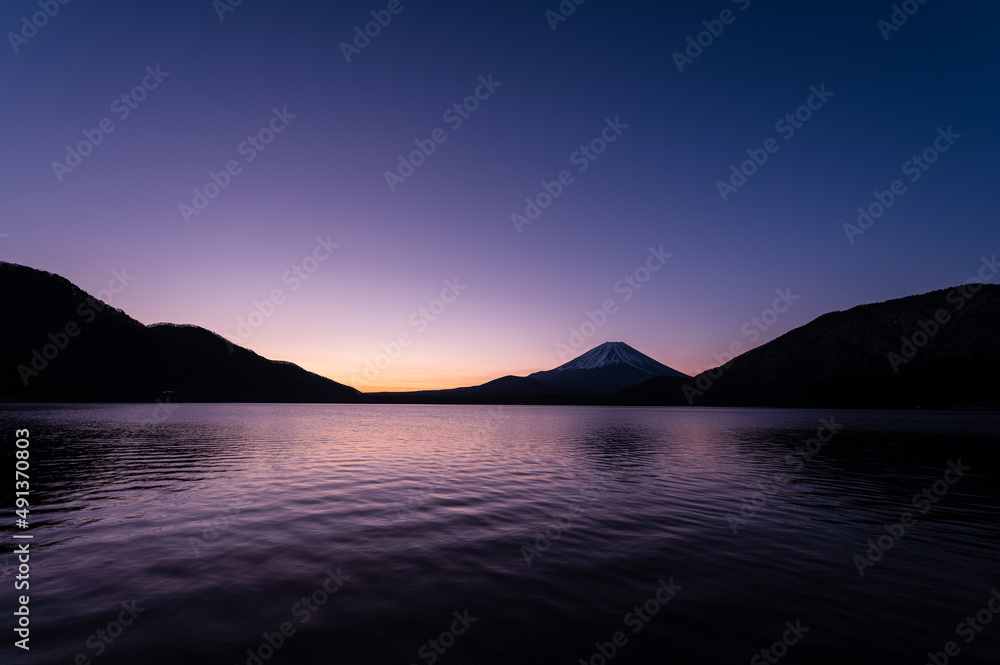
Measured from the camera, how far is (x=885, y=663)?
7707 millimetres

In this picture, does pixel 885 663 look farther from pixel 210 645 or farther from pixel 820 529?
pixel 210 645

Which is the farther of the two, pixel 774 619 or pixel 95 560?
pixel 95 560

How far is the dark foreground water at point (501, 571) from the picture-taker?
26.8ft

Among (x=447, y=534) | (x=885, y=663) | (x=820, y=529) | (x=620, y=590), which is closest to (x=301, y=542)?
(x=447, y=534)

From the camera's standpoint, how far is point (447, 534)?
50.5 feet

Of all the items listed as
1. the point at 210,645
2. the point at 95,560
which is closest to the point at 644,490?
the point at 210,645

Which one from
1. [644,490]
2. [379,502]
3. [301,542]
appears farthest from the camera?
[644,490]

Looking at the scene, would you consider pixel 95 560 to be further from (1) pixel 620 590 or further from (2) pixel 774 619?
(2) pixel 774 619

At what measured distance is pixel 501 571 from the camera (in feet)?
39.0

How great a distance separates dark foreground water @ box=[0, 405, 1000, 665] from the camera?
321 inches

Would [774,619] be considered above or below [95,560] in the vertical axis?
below

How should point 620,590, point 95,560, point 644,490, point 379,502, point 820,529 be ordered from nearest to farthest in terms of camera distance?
1. point 620,590
2. point 95,560
3. point 820,529
4. point 379,502
5. point 644,490

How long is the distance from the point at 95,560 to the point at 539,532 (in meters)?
13.5

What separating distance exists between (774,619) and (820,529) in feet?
33.0
